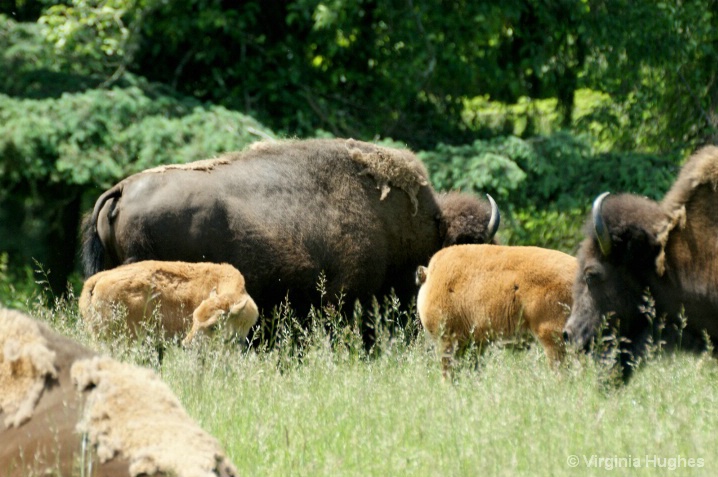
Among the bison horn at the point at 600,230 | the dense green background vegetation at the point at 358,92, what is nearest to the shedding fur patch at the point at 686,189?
the bison horn at the point at 600,230

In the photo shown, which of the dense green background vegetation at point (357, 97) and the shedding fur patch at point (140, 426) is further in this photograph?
the dense green background vegetation at point (357, 97)

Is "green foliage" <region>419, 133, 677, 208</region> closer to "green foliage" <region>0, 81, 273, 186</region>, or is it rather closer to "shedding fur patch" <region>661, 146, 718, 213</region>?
"green foliage" <region>0, 81, 273, 186</region>

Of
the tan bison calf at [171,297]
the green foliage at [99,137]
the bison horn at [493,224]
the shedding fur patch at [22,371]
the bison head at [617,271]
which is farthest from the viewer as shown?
the green foliage at [99,137]

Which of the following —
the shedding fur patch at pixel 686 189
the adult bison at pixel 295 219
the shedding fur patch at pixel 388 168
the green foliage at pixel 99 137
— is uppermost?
the shedding fur patch at pixel 686 189

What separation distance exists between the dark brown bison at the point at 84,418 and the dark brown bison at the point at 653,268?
351 cm

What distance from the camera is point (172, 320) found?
7270mm

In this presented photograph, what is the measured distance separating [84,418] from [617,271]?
4.14 m

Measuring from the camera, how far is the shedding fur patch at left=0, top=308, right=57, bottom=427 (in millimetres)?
3986

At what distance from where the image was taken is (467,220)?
9617mm

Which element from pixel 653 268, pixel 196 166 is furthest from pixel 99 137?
pixel 653 268

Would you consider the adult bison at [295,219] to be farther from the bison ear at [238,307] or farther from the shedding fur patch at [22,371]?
the shedding fur patch at [22,371]

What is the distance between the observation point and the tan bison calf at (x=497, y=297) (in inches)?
276

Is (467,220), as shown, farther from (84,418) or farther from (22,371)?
(84,418)

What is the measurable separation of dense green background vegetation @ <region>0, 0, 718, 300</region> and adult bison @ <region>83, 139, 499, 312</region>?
2.72 m
